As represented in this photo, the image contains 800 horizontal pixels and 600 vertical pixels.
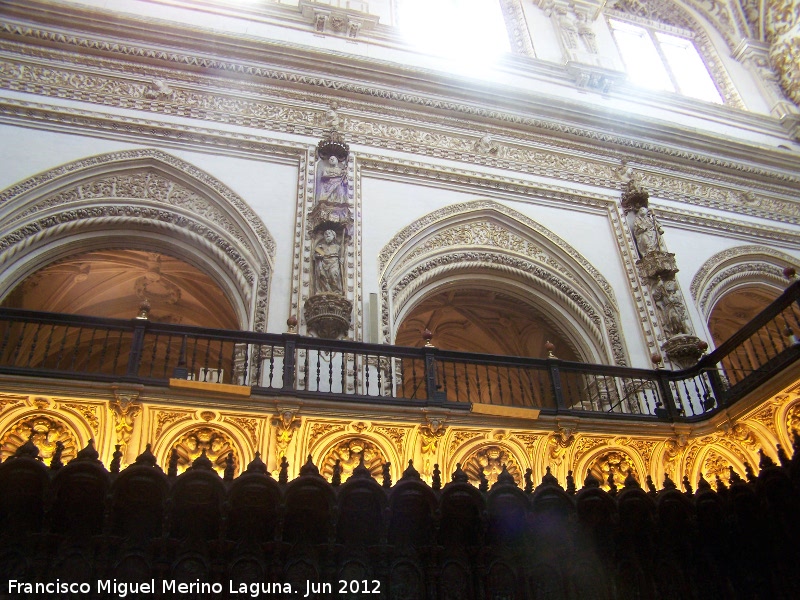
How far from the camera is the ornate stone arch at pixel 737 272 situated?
1044cm

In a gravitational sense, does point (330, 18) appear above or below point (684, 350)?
above

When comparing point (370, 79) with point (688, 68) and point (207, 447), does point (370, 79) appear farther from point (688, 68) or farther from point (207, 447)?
point (688, 68)

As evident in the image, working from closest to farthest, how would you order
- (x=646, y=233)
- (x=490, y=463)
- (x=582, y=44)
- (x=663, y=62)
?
1. (x=490, y=463)
2. (x=646, y=233)
3. (x=582, y=44)
4. (x=663, y=62)

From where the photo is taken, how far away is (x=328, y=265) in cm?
818

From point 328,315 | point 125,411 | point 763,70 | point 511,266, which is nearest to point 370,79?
point 511,266

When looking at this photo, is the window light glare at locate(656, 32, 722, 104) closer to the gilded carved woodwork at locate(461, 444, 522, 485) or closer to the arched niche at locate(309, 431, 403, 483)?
the gilded carved woodwork at locate(461, 444, 522, 485)

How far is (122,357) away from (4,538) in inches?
344

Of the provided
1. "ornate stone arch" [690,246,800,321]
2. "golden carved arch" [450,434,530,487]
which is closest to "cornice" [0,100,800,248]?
"ornate stone arch" [690,246,800,321]

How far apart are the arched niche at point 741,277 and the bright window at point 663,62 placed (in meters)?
4.14

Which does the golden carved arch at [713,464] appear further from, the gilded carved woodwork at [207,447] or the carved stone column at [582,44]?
the carved stone column at [582,44]

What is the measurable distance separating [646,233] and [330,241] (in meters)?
4.93

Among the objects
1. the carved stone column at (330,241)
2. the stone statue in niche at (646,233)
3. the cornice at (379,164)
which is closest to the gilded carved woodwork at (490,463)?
the carved stone column at (330,241)

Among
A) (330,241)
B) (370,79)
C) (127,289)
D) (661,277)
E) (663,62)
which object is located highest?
(663,62)

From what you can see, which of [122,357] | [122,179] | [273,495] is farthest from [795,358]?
[122,357]
